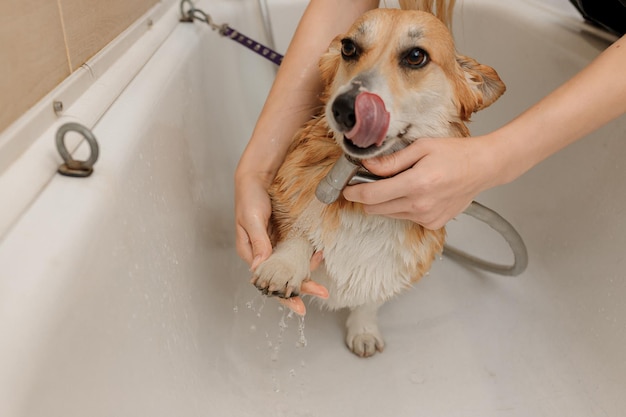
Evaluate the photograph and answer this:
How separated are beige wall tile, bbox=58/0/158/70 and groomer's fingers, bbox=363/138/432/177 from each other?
19.5 inches

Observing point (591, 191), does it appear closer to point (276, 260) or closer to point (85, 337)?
point (276, 260)

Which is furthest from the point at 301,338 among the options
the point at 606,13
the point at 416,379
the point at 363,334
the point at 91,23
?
the point at 606,13

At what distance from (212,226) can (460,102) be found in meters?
0.58

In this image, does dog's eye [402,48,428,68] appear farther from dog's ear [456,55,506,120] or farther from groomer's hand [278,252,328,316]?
groomer's hand [278,252,328,316]

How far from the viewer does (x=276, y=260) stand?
79 cm

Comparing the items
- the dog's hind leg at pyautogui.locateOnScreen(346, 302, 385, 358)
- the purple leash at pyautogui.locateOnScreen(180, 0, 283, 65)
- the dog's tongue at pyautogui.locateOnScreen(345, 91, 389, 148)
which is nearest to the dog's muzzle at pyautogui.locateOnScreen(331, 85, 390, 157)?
the dog's tongue at pyautogui.locateOnScreen(345, 91, 389, 148)

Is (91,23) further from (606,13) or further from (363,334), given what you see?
(606,13)

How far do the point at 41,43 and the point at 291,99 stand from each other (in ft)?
1.47

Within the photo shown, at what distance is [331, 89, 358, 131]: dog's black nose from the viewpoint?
2.11ft

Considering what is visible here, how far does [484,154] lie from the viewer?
2.39 ft

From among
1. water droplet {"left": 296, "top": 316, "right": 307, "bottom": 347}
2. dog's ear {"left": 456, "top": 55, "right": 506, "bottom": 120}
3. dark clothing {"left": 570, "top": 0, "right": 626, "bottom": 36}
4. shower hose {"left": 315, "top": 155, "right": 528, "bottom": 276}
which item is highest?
dark clothing {"left": 570, "top": 0, "right": 626, "bottom": 36}

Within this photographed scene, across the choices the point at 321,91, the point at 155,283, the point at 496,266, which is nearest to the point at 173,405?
the point at 155,283

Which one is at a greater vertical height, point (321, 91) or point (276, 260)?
point (321, 91)

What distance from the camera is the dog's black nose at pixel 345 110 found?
644 mm
